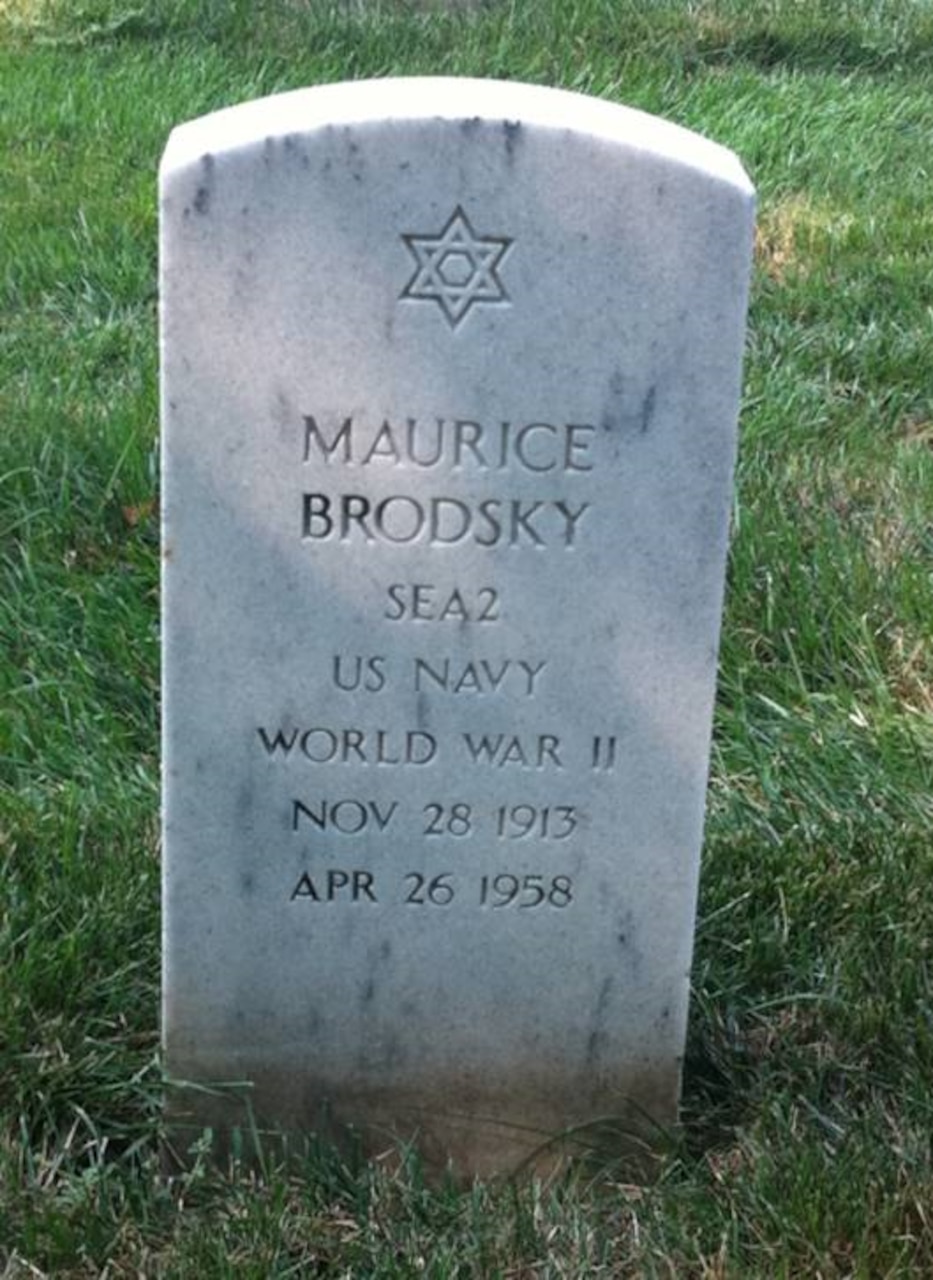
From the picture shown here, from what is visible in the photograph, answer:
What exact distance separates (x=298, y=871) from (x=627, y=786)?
43cm

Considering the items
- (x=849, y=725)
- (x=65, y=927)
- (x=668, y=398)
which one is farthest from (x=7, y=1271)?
(x=849, y=725)

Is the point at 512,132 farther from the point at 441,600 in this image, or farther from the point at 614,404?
the point at 441,600

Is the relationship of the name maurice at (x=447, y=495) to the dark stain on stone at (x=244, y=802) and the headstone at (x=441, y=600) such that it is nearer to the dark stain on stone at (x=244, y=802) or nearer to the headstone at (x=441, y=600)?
the headstone at (x=441, y=600)

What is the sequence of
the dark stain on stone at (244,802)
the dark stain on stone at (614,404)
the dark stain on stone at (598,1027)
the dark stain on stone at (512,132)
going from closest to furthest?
1. the dark stain on stone at (512,132)
2. the dark stain on stone at (614,404)
3. the dark stain on stone at (244,802)
4. the dark stain on stone at (598,1027)

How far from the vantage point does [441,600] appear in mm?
2484

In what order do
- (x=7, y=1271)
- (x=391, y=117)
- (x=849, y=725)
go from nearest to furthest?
1. (x=391, y=117)
2. (x=7, y=1271)
3. (x=849, y=725)

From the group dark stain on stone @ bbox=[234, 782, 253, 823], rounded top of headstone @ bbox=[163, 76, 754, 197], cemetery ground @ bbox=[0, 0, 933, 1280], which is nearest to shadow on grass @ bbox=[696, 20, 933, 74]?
cemetery ground @ bbox=[0, 0, 933, 1280]

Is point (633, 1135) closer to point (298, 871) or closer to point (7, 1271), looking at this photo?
point (298, 871)

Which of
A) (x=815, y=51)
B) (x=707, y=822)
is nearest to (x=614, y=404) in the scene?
(x=707, y=822)

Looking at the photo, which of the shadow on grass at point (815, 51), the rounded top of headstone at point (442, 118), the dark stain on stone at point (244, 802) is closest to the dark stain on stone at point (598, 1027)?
the dark stain on stone at point (244, 802)

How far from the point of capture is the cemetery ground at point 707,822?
8.13 ft

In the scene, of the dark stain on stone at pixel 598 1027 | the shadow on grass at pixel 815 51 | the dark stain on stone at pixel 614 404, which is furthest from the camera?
the shadow on grass at pixel 815 51

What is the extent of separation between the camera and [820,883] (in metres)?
3.03

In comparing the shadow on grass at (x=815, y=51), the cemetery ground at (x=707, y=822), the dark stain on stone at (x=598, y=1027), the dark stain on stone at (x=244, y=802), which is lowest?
the shadow on grass at (x=815, y=51)
